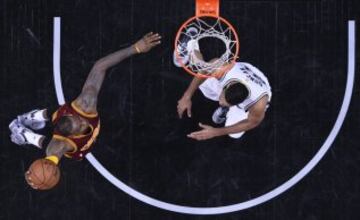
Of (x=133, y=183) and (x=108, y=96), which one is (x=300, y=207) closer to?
(x=133, y=183)

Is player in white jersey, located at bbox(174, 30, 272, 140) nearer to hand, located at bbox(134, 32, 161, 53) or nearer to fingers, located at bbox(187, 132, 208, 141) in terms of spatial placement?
fingers, located at bbox(187, 132, 208, 141)

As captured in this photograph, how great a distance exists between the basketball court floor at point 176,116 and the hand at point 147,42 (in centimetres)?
14

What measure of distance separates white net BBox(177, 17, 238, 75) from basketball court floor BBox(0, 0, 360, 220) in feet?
0.63

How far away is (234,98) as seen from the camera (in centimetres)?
749

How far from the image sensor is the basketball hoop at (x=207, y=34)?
26.6 ft

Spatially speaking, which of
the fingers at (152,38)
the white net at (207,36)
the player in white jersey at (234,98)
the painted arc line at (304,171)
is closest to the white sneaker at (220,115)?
the player in white jersey at (234,98)

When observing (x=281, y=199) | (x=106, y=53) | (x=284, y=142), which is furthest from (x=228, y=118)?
(x=106, y=53)

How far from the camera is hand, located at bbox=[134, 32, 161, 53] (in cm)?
800

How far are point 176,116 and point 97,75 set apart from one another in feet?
4.84

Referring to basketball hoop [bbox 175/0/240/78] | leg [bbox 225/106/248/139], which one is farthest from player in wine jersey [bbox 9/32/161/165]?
leg [bbox 225/106/248/139]

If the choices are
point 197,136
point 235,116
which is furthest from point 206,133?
point 235,116

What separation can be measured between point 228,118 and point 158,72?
137 centimetres

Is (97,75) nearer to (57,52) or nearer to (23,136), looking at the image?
(57,52)

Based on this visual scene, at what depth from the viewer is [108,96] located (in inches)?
333
